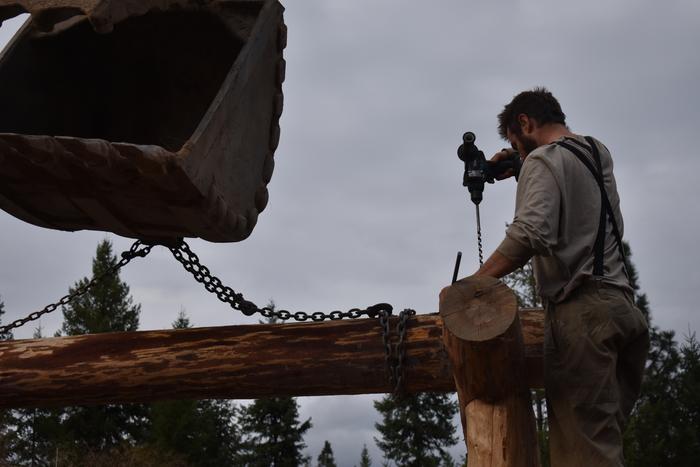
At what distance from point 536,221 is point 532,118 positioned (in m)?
0.63

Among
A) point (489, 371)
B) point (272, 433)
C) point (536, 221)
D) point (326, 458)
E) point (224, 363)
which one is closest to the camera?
point (536, 221)

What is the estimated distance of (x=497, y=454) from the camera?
330cm

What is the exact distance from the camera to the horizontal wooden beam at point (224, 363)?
13.3 feet

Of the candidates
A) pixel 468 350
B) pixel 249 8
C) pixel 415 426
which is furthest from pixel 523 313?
pixel 415 426

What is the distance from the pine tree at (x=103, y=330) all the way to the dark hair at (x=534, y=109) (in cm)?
2412

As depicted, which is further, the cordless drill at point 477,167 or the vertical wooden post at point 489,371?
the cordless drill at point 477,167

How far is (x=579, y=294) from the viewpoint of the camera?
10.6 ft

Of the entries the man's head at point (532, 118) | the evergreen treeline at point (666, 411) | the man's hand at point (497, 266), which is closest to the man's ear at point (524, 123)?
the man's head at point (532, 118)

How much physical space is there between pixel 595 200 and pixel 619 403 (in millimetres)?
789

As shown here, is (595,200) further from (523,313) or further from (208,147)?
(208,147)

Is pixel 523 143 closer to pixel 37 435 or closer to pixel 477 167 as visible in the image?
pixel 477 167

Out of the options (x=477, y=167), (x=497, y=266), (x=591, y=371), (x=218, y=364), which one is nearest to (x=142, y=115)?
(x=218, y=364)

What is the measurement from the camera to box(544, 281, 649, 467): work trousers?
3.13 m

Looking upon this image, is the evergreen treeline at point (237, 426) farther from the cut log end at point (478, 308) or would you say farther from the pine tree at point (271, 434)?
the cut log end at point (478, 308)
